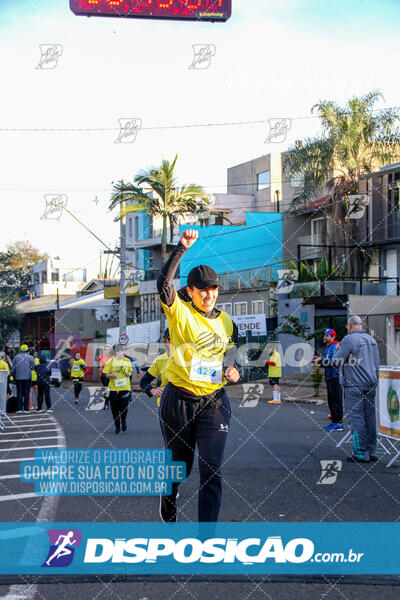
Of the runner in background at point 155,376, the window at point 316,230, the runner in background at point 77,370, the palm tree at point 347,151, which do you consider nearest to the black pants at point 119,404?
the runner in background at point 155,376

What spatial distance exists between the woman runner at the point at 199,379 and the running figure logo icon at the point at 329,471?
3.06 m

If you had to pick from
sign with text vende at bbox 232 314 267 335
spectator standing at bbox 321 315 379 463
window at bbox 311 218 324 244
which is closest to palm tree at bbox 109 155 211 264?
sign with text vende at bbox 232 314 267 335

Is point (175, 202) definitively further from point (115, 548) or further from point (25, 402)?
point (115, 548)

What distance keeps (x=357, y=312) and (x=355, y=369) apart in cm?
1841

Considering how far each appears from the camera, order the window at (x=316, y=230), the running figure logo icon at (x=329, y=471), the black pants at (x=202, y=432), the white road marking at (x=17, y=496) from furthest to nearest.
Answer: the window at (x=316, y=230) < the running figure logo icon at (x=329, y=471) < the white road marking at (x=17, y=496) < the black pants at (x=202, y=432)

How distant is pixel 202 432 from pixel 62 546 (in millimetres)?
1314

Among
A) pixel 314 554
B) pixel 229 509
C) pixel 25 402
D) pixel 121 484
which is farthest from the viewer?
pixel 25 402

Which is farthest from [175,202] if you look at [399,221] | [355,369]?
[355,369]

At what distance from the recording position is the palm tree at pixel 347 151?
31.8m

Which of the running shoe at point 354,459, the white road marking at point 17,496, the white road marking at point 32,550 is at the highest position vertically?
the white road marking at point 32,550

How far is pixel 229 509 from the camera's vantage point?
6699mm

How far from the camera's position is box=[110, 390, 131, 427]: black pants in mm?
13656

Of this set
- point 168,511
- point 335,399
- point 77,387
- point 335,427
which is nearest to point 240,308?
point 77,387

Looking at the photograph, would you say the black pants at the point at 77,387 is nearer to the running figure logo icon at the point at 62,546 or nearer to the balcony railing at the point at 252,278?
the balcony railing at the point at 252,278
